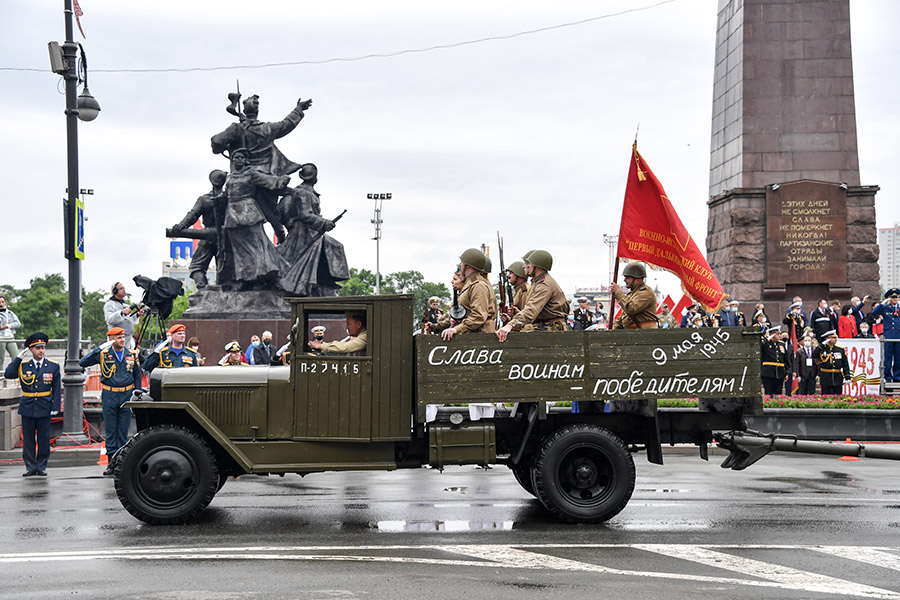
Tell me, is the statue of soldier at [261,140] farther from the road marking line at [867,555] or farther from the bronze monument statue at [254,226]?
the road marking line at [867,555]

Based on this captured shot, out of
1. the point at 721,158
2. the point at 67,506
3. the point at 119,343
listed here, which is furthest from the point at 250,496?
the point at 721,158

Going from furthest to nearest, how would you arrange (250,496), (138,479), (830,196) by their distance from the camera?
(830,196), (250,496), (138,479)

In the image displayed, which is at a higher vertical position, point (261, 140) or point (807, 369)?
point (261, 140)

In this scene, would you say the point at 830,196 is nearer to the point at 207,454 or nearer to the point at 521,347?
the point at 521,347

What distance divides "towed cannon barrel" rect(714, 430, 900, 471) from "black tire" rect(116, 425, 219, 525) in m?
4.77

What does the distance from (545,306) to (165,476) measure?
389 centimetres

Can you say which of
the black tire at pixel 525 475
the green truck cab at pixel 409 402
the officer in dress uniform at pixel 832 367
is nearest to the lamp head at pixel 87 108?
the green truck cab at pixel 409 402

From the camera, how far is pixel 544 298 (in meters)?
9.90

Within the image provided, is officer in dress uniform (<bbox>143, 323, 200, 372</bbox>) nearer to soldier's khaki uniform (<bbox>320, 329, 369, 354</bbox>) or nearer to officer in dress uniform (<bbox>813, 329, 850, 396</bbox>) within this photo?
soldier's khaki uniform (<bbox>320, 329, 369, 354</bbox>)

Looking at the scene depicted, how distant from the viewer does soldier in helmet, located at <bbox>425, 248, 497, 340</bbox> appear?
375 inches

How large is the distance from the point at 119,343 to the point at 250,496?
357 cm

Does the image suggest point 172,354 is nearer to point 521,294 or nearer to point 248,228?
point 521,294

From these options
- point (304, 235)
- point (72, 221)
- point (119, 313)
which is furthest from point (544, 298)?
point (304, 235)

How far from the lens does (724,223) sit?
82.8 ft
